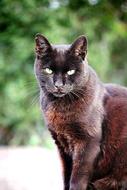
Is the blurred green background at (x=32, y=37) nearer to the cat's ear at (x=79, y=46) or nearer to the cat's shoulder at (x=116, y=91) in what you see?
the cat's shoulder at (x=116, y=91)

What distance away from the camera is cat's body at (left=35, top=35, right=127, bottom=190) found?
4309 mm

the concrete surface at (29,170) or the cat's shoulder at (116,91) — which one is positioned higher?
the cat's shoulder at (116,91)

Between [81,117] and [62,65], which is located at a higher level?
[62,65]

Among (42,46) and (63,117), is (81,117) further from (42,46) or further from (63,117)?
(42,46)

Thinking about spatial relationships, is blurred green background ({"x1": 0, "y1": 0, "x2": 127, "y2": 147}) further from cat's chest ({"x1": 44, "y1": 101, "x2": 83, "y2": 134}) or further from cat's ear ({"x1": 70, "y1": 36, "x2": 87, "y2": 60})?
cat's ear ({"x1": 70, "y1": 36, "x2": 87, "y2": 60})

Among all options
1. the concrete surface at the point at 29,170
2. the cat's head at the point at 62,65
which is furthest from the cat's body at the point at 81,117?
the concrete surface at the point at 29,170

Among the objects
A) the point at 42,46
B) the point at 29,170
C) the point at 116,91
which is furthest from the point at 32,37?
the point at 42,46

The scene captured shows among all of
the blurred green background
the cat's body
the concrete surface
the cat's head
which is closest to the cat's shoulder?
the cat's body

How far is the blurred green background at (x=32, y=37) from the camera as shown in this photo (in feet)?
30.2

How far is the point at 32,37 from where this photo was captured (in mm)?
9227

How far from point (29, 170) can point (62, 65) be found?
2882 millimetres

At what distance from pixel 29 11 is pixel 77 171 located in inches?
202

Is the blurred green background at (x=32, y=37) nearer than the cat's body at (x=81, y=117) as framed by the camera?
No

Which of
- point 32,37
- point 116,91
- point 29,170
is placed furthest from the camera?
point 32,37
